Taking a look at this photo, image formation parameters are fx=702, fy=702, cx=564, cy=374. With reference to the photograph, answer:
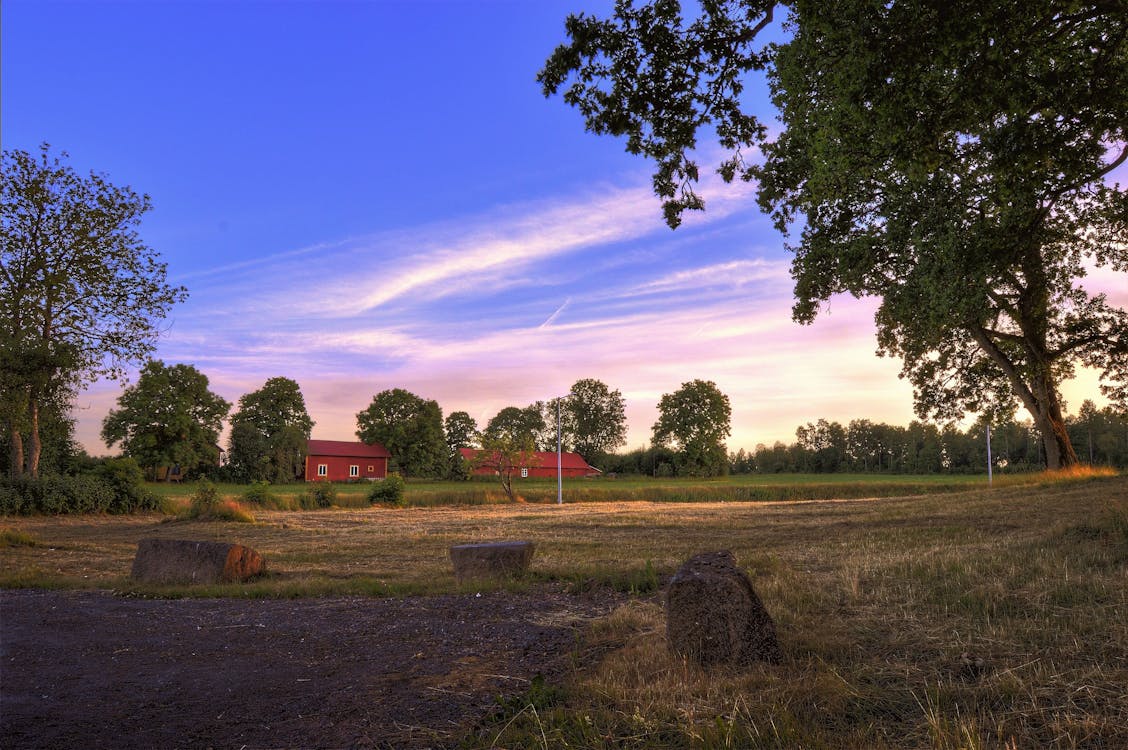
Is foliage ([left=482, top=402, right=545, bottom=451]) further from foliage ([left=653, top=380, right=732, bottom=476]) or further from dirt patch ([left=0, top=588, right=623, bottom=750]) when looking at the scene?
dirt patch ([left=0, top=588, right=623, bottom=750])

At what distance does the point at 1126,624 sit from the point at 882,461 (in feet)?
447

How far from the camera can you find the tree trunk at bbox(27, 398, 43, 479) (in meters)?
29.1

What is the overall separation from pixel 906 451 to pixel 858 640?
130 m

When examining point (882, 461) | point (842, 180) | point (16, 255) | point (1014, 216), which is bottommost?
point (882, 461)

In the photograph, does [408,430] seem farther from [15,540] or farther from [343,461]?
[15,540]

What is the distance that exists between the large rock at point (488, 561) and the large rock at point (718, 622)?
591cm

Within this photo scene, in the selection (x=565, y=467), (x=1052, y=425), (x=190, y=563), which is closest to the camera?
(x=190, y=563)

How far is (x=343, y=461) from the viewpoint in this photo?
94.1m

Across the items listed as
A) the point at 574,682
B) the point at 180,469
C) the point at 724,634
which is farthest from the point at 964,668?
the point at 180,469

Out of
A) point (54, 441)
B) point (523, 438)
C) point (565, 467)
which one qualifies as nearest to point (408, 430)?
point (565, 467)

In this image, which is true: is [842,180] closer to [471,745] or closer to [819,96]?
[819,96]

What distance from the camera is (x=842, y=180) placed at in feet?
33.9

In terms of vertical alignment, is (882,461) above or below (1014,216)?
below

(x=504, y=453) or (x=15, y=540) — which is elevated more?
(x=504, y=453)
